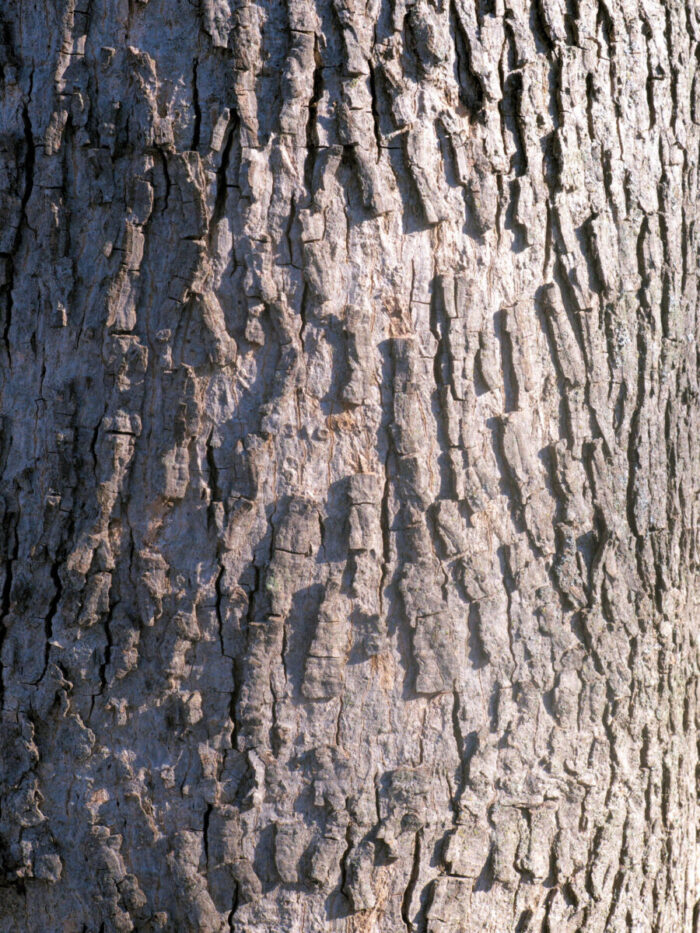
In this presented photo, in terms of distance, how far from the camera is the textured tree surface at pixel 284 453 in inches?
60.5

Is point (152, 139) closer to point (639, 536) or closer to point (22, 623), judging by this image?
point (22, 623)

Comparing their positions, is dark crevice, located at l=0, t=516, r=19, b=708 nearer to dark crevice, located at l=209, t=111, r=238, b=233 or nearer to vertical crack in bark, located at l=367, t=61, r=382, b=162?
dark crevice, located at l=209, t=111, r=238, b=233

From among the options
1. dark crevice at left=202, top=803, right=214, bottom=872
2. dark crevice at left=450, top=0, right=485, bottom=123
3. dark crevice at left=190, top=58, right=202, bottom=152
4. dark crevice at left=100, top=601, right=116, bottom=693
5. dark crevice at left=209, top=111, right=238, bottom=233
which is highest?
dark crevice at left=450, top=0, right=485, bottom=123

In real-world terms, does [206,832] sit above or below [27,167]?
below

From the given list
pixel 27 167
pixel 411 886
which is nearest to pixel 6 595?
pixel 27 167

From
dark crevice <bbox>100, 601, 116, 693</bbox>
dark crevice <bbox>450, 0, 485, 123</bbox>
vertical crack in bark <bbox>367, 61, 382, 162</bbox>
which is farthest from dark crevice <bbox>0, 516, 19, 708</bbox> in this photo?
dark crevice <bbox>450, 0, 485, 123</bbox>

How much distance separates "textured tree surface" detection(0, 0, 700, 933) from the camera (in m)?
1.54

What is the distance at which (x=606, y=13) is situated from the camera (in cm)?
170

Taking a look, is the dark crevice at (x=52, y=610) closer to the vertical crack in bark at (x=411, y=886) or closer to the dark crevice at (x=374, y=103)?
the vertical crack in bark at (x=411, y=886)

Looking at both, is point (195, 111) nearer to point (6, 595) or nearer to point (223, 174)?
point (223, 174)

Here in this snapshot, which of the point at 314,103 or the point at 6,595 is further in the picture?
the point at 6,595

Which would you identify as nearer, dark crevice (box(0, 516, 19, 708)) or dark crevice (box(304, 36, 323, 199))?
dark crevice (box(304, 36, 323, 199))

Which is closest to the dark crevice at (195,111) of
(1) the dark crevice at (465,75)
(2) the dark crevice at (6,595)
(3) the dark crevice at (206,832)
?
(1) the dark crevice at (465,75)

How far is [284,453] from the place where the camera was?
156 cm
